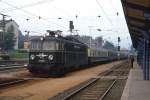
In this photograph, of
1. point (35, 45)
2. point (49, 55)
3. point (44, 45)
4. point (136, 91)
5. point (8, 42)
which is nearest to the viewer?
point (136, 91)

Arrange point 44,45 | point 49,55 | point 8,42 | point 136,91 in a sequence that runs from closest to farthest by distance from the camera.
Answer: point 136,91
point 49,55
point 44,45
point 8,42

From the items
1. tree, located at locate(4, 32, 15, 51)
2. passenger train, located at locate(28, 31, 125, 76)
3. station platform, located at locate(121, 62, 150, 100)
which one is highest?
tree, located at locate(4, 32, 15, 51)

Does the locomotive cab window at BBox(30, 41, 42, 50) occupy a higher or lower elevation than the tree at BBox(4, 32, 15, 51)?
lower

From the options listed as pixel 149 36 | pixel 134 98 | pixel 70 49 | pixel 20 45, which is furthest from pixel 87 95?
pixel 20 45

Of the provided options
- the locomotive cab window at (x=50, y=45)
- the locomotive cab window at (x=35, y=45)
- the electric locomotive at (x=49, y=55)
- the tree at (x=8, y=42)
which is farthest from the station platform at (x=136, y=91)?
the tree at (x=8, y=42)

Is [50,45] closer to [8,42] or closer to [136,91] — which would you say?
[136,91]

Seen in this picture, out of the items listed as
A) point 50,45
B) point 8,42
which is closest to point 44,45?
point 50,45

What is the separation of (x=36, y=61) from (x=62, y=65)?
2058mm

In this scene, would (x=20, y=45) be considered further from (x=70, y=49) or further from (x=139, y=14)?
(x=139, y=14)

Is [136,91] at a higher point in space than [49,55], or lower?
lower

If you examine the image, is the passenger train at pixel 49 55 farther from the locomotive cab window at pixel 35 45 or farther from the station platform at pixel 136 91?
the station platform at pixel 136 91

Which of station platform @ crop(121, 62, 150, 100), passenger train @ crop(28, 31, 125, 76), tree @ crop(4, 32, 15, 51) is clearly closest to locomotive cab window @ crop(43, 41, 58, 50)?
passenger train @ crop(28, 31, 125, 76)

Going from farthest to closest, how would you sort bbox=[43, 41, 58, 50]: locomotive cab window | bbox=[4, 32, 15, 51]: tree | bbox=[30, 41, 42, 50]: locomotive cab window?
bbox=[4, 32, 15, 51]: tree
bbox=[30, 41, 42, 50]: locomotive cab window
bbox=[43, 41, 58, 50]: locomotive cab window

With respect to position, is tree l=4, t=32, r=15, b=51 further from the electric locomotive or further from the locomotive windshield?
the locomotive windshield
